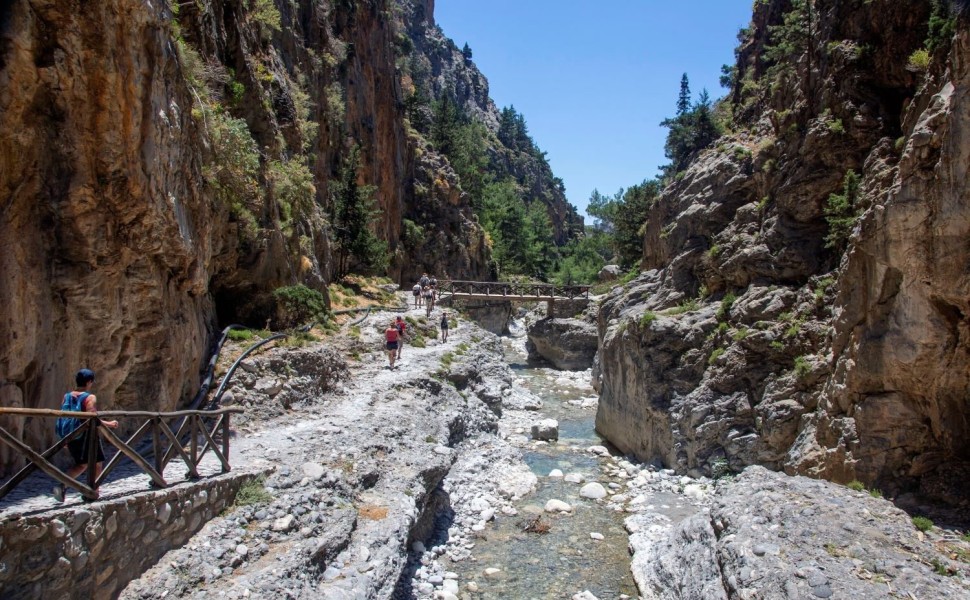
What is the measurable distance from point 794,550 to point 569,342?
29519 millimetres

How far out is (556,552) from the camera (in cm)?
1290

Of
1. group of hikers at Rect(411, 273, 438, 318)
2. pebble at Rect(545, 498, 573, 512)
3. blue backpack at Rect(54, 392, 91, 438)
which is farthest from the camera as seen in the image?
group of hikers at Rect(411, 273, 438, 318)

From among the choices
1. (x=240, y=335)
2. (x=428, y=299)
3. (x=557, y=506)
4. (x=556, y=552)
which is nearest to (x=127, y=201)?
(x=240, y=335)

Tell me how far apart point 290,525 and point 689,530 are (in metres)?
7.82

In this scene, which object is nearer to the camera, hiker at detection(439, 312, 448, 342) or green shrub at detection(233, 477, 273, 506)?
green shrub at detection(233, 477, 273, 506)

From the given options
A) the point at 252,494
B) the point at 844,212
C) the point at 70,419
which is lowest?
the point at 252,494

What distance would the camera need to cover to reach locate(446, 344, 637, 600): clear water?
452 inches

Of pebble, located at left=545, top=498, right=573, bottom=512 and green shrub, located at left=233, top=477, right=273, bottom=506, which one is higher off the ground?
green shrub, located at left=233, top=477, right=273, bottom=506

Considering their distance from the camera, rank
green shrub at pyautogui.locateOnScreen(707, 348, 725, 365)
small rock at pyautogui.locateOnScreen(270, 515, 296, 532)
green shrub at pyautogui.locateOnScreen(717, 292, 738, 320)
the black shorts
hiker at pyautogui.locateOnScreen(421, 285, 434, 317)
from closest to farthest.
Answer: the black shorts → small rock at pyautogui.locateOnScreen(270, 515, 296, 532) → green shrub at pyautogui.locateOnScreen(707, 348, 725, 365) → green shrub at pyautogui.locateOnScreen(717, 292, 738, 320) → hiker at pyautogui.locateOnScreen(421, 285, 434, 317)

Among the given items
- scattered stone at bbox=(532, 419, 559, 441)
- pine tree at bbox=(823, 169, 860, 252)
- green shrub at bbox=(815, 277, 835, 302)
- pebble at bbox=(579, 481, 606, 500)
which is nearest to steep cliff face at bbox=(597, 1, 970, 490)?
green shrub at bbox=(815, 277, 835, 302)

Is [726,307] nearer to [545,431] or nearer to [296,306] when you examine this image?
[545,431]

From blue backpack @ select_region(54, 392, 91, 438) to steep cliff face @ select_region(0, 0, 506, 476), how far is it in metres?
0.89

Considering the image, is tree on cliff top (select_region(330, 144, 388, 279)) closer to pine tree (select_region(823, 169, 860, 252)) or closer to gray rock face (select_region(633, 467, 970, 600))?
pine tree (select_region(823, 169, 860, 252))

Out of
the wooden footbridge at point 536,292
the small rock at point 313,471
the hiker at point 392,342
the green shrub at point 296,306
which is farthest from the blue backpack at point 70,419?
the wooden footbridge at point 536,292
